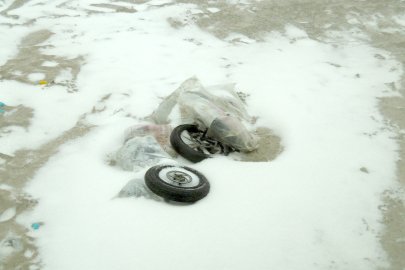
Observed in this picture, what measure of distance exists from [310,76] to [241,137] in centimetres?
228

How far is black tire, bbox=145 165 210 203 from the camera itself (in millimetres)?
3012

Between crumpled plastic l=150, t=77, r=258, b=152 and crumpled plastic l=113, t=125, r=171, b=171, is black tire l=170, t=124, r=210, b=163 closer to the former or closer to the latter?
crumpled plastic l=113, t=125, r=171, b=171

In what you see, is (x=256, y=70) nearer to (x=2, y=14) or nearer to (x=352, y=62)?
(x=352, y=62)

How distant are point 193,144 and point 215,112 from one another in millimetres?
440

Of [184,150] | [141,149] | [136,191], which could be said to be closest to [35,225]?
[136,191]

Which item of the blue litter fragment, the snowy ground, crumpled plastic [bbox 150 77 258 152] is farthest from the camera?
crumpled plastic [bbox 150 77 258 152]

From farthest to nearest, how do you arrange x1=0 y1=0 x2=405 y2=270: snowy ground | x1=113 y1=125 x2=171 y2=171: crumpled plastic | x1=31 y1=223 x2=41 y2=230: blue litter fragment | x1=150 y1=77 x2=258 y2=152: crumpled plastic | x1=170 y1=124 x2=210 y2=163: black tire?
x1=150 y1=77 x2=258 y2=152: crumpled plastic → x1=170 y1=124 x2=210 y2=163: black tire → x1=113 y1=125 x2=171 y2=171: crumpled plastic → x1=31 y1=223 x2=41 y2=230: blue litter fragment → x1=0 y1=0 x2=405 y2=270: snowy ground

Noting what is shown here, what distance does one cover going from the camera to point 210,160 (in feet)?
12.0

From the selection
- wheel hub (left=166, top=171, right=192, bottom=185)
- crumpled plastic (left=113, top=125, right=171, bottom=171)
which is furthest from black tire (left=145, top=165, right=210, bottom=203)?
→ crumpled plastic (left=113, top=125, right=171, bottom=171)

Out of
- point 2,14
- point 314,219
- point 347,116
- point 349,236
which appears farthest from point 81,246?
point 2,14

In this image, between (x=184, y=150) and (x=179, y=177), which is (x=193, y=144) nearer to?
(x=184, y=150)

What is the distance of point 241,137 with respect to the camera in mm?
3846

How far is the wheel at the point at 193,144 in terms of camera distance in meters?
3.68

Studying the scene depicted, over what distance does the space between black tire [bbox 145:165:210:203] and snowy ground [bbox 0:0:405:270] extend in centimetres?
9
